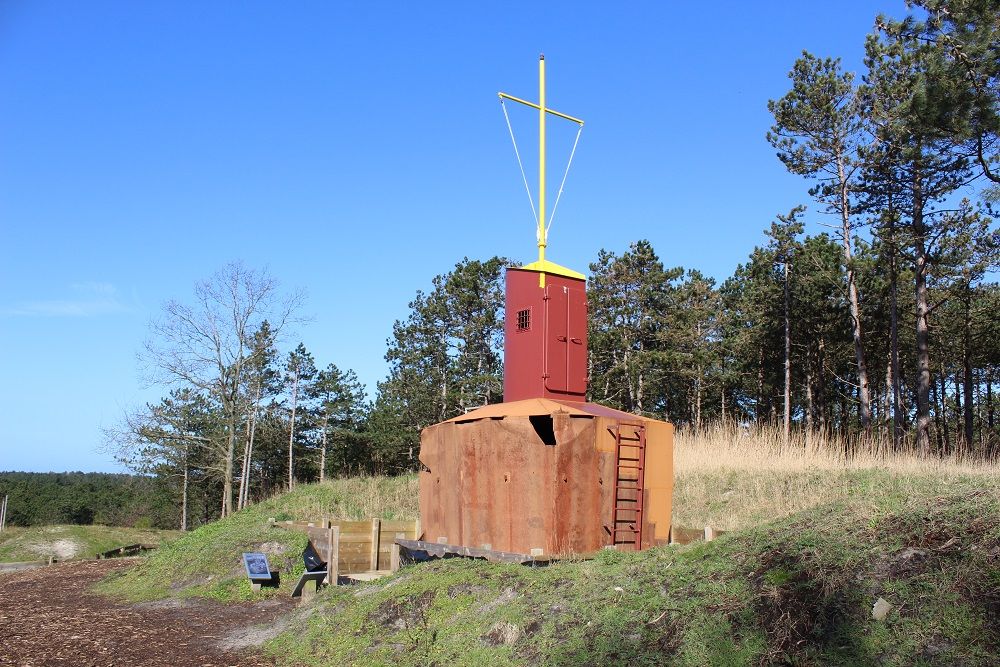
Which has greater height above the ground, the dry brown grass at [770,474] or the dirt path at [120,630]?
the dry brown grass at [770,474]

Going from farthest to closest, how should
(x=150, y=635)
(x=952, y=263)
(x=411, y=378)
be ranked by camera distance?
(x=411, y=378) → (x=952, y=263) → (x=150, y=635)

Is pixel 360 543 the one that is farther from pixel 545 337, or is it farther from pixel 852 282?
pixel 852 282

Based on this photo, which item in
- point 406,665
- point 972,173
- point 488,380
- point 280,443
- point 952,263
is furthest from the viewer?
point 280,443

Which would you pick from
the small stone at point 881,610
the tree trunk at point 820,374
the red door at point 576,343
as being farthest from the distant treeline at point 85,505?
the small stone at point 881,610

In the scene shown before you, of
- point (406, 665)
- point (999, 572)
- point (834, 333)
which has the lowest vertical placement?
point (406, 665)

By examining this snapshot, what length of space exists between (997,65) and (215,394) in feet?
84.5

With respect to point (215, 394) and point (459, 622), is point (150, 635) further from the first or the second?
point (215, 394)

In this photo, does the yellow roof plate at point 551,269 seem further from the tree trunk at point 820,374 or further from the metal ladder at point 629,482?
the tree trunk at point 820,374

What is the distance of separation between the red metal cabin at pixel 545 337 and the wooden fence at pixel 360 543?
3115mm

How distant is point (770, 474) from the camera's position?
48.9 ft

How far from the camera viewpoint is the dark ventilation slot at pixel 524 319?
10.4 metres

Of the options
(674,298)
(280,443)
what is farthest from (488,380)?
(280,443)

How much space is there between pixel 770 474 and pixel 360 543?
7.96 meters

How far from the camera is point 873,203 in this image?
2242 centimetres
